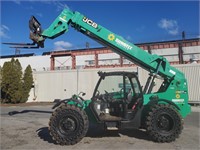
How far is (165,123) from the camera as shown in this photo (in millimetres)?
7652

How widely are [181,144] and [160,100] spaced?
1.48 m

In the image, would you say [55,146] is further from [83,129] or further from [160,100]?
[160,100]

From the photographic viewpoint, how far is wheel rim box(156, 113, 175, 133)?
25.0 feet

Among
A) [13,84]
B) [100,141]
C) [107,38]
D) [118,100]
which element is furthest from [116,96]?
[13,84]

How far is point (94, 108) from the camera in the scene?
7762 mm

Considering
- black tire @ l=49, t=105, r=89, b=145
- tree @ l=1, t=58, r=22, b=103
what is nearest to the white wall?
tree @ l=1, t=58, r=22, b=103

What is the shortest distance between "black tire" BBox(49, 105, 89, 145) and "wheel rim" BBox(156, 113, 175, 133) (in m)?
2.21

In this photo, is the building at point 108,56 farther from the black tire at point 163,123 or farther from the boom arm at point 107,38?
the black tire at point 163,123

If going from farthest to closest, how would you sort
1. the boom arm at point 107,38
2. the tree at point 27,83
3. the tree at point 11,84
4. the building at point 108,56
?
the building at point 108,56, the tree at point 27,83, the tree at point 11,84, the boom arm at point 107,38

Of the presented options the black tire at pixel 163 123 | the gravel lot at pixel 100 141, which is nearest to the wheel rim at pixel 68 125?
the gravel lot at pixel 100 141

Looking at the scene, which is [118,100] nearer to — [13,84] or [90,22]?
[90,22]

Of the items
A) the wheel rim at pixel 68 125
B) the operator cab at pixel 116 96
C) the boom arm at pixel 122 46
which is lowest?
the wheel rim at pixel 68 125

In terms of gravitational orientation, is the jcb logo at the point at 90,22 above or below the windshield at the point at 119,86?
above

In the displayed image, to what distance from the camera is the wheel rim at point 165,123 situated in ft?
25.0
